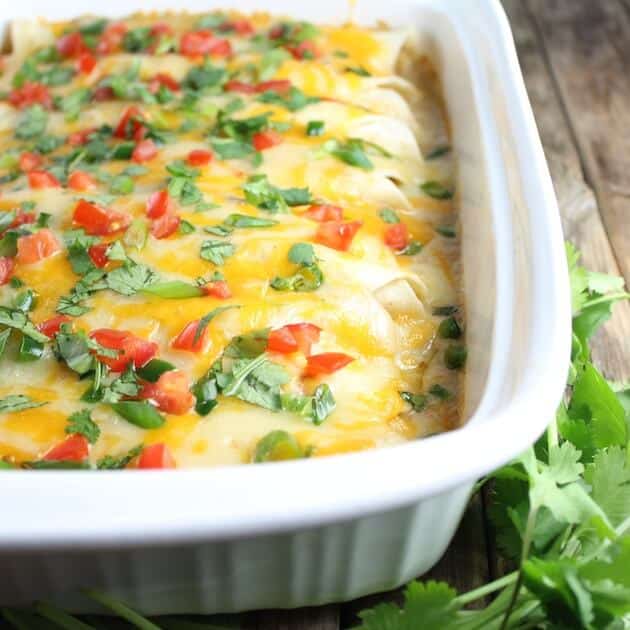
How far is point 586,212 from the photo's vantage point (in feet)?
10.4

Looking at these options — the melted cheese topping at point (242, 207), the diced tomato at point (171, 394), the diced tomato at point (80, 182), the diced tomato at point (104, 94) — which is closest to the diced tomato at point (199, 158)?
the melted cheese topping at point (242, 207)

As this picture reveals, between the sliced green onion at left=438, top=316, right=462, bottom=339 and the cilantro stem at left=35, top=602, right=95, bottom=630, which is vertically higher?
the sliced green onion at left=438, top=316, right=462, bottom=339

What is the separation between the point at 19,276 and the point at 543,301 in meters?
1.13

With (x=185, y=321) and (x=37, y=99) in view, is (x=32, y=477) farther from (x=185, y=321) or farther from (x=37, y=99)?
(x=37, y=99)

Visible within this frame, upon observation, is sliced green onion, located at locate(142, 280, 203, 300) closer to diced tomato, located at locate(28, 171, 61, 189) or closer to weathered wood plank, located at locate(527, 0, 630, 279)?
diced tomato, located at locate(28, 171, 61, 189)

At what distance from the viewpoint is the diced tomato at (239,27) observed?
3291 millimetres

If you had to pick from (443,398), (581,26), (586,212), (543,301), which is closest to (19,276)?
(443,398)

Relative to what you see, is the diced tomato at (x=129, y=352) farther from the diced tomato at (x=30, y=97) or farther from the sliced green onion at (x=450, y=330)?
the diced tomato at (x=30, y=97)

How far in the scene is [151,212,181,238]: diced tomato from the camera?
86.9 inches

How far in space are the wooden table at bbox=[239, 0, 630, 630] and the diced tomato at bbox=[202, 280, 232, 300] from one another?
2.09 feet

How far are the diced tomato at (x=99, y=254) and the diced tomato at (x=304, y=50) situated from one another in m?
1.23

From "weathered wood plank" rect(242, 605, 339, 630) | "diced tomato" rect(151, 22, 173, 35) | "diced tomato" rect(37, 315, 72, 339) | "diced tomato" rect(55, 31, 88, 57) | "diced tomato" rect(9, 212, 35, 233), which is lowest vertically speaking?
"weathered wood plank" rect(242, 605, 339, 630)

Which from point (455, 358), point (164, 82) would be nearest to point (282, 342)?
point (455, 358)

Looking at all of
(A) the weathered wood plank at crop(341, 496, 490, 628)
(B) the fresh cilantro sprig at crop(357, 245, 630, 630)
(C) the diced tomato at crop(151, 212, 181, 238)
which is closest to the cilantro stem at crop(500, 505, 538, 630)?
(B) the fresh cilantro sprig at crop(357, 245, 630, 630)
